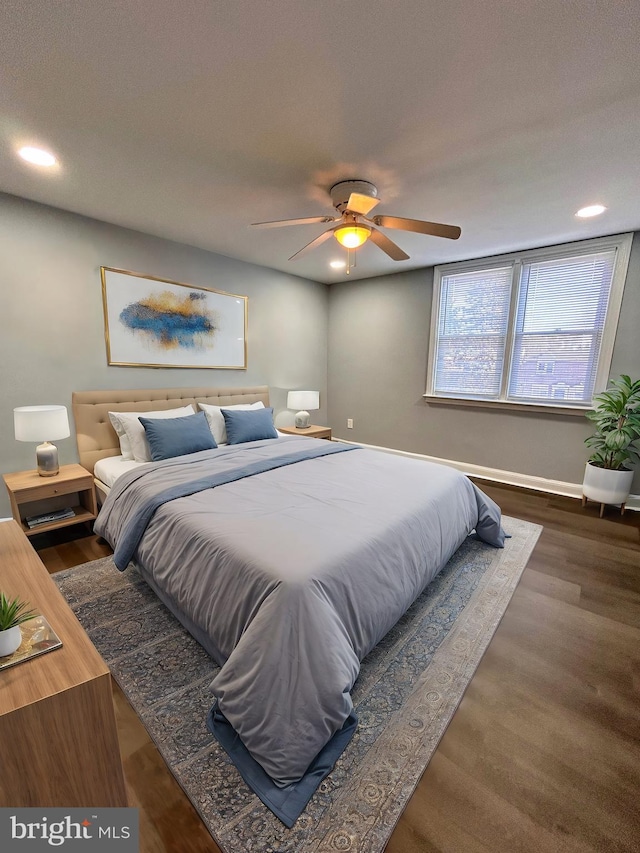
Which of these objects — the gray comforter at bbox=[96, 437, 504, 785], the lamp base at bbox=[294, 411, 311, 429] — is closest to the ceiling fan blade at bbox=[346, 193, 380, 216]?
the gray comforter at bbox=[96, 437, 504, 785]

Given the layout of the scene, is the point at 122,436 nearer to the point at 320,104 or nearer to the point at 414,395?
the point at 320,104

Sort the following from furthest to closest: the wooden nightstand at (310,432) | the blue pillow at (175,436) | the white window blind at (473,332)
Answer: the wooden nightstand at (310,432) < the white window blind at (473,332) < the blue pillow at (175,436)

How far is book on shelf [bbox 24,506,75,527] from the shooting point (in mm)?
2625

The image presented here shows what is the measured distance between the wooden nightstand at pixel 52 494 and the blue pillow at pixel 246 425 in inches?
47.4

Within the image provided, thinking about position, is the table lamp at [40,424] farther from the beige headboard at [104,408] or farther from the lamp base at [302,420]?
the lamp base at [302,420]

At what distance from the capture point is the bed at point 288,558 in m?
1.21

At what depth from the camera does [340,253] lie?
368cm

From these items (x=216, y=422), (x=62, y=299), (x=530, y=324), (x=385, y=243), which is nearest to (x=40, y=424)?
(x=62, y=299)

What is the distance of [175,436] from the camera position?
2.91 metres

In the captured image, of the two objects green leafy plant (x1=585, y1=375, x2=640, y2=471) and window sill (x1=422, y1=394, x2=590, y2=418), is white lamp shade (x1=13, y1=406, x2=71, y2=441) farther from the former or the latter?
green leafy plant (x1=585, y1=375, x2=640, y2=471)

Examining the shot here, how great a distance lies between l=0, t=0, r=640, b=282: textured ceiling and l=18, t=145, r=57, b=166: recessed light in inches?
2.4

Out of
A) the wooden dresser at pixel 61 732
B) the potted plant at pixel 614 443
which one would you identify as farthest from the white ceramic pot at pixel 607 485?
the wooden dresser at pixel 61 732

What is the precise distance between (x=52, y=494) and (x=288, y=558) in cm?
214

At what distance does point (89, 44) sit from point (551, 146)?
7.20 feet
